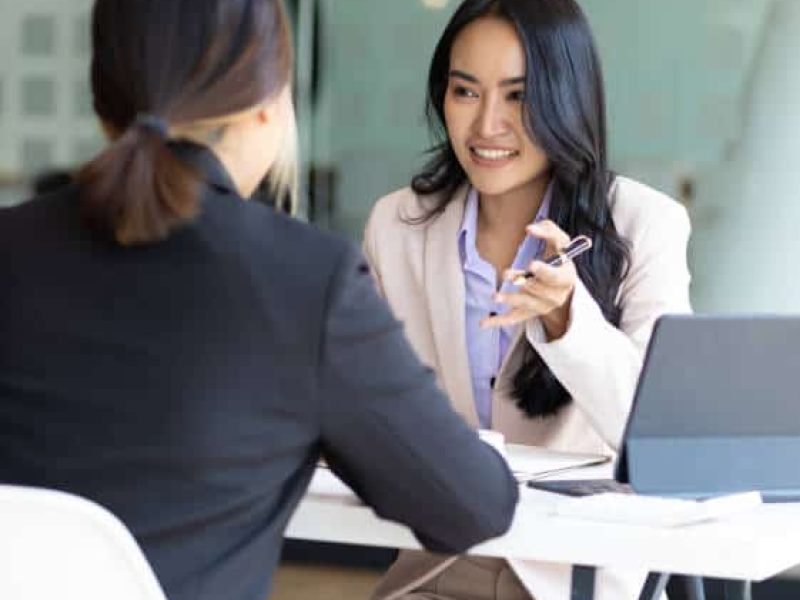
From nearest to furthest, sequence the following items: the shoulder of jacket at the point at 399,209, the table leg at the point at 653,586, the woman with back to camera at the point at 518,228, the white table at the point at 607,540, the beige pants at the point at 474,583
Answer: the white table at the point at 607,540 < the table leg at the point at 653,586 < the beige pants at the point at 474,583 < the woman with back to camera at the point at 518,228 < the shoulder of jacket at the point at 399,209

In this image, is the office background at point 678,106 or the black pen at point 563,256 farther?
the office background at point 678,106

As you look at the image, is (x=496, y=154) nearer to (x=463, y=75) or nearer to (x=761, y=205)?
(x=463, y=75)

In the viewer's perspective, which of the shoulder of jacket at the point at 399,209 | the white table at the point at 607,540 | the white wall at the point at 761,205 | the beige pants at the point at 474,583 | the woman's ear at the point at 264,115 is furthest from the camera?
the white wall at the point at 761,205

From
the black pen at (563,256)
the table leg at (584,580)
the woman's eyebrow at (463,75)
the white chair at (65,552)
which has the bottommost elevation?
the table leg at (584,580)

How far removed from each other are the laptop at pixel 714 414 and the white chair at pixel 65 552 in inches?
29.0

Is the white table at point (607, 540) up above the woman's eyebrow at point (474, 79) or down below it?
below

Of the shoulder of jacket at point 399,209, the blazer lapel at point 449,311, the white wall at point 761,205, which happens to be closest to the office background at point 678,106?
the white wall at point 761,205

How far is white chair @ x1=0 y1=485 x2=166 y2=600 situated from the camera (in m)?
1.44

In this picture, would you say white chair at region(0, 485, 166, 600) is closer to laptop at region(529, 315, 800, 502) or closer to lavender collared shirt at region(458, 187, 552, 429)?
laptop at region(529, 315, 800, 502)

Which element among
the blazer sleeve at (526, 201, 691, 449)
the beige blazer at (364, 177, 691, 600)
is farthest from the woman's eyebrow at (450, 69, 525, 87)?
the blazer sleeve at (526, 201, 691, 449)

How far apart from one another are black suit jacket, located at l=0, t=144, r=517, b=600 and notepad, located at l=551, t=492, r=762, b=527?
1.09 ft

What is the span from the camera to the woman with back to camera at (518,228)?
8.57ft

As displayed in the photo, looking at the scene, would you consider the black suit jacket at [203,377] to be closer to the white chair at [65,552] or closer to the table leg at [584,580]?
the white chair at [65,552]

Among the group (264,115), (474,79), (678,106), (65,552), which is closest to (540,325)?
(474,79)
